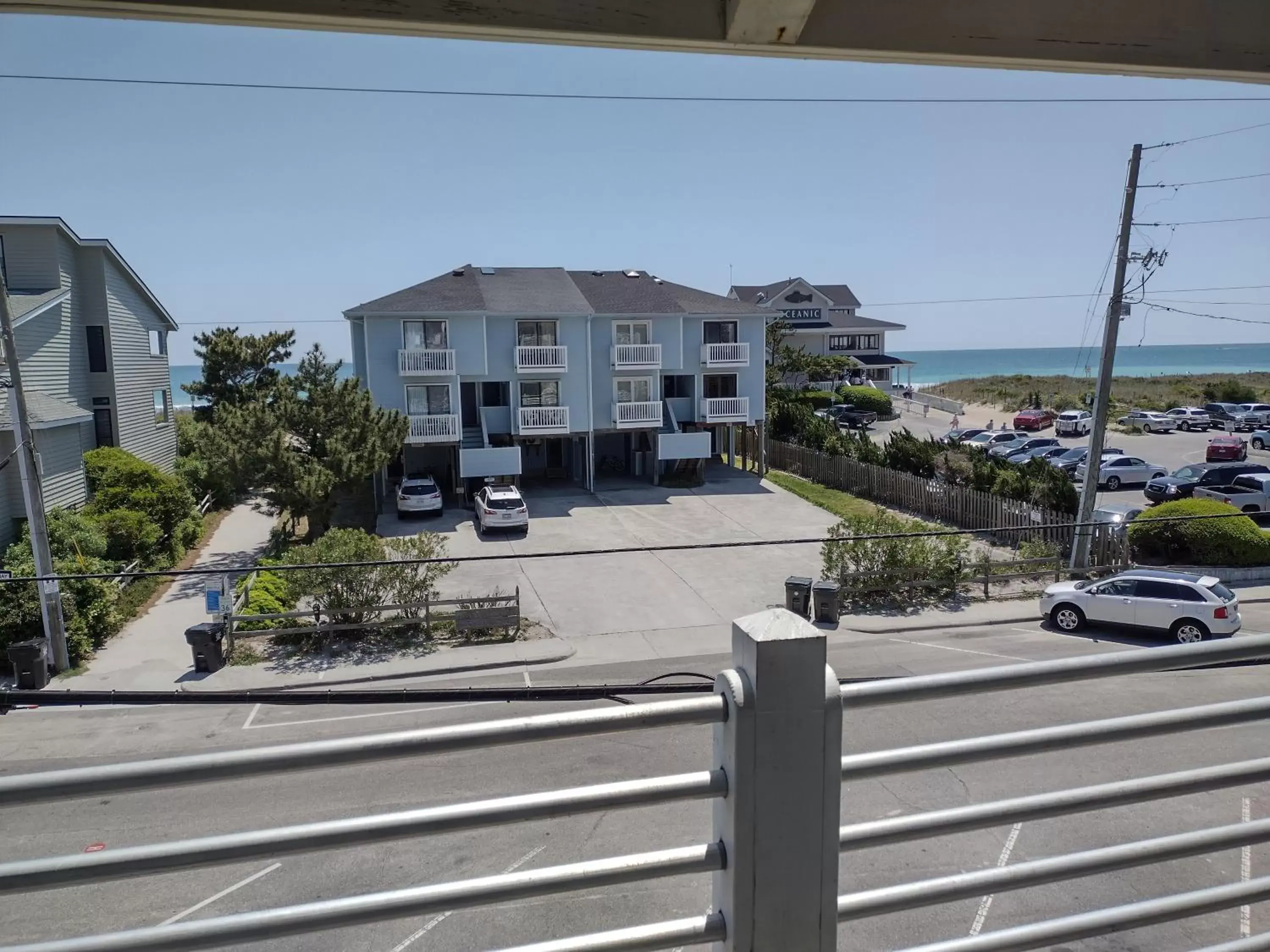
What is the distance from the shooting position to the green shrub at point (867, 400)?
194 feet

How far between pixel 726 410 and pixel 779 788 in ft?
122

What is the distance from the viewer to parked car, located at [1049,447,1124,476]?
3650 cm

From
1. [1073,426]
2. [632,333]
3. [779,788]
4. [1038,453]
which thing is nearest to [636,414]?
[632,333]

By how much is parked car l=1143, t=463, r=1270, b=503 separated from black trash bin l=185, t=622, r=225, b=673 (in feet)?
92.1

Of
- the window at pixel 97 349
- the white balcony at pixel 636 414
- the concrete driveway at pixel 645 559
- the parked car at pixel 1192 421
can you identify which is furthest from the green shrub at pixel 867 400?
the window at pixel 97 349

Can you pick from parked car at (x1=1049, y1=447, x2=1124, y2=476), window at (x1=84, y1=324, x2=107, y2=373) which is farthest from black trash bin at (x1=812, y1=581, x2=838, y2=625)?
window at (x1=84, y1=324, x2=107, y2=373)

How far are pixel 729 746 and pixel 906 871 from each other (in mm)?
6883

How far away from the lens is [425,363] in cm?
3338

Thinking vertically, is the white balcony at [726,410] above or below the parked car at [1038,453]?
above

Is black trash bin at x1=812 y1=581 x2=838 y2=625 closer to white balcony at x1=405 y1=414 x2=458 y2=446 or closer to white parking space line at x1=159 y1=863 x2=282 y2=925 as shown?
white parking space line at x1=159 y1=863 x2=282 y2=925

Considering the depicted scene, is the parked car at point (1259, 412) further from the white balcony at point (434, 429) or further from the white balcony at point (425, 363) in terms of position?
the white balcony at point (425, 363)

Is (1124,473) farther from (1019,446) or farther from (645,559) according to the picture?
(645,559)

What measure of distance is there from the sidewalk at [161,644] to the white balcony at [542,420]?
35.2 feet

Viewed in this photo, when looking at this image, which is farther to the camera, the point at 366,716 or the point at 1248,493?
the point at 1248,493
